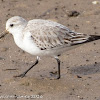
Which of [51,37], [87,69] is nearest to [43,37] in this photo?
[51,37]

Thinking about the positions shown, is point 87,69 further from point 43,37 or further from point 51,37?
point 43,37

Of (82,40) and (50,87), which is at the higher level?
(82,40)

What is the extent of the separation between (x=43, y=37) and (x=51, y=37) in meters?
0.18

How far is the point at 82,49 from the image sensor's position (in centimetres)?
1075

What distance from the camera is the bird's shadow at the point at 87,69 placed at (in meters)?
9.63

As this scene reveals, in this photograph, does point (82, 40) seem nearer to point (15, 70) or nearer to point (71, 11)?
point (15, 70)

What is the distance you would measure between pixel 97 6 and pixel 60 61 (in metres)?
3.44

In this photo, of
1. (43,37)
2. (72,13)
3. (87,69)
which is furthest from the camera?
(72,13)

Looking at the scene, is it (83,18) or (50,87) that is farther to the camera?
(83,18)

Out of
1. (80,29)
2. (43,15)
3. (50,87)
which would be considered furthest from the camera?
(43,15)

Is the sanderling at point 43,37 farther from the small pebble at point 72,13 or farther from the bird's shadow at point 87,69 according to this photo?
the small pebble at point 72,13

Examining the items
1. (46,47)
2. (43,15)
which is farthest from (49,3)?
(46,47)

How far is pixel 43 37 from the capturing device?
909 centimetres

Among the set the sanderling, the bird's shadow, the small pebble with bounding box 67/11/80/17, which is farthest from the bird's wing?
the small pebble with bounding box 67/11/80/17
